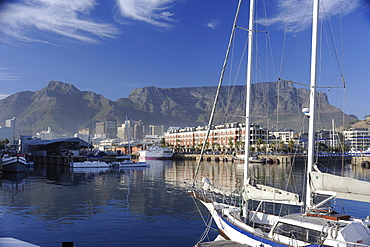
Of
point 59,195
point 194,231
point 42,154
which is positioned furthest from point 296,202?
point 42,154

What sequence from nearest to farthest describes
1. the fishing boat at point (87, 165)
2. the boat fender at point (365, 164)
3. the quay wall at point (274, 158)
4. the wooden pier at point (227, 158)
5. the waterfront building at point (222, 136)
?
the fishing boat at point (87, 165)
the boat fender at point (365, 164)
the quay wall at point (274, 158)
the wooden pier at point (227, 158)
the waterfront building at point (222, 136)

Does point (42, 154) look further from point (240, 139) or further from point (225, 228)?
point (225, 228)

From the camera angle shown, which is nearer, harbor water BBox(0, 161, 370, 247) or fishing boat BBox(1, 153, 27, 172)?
harbor water BBox(0, 161, 370, 247)

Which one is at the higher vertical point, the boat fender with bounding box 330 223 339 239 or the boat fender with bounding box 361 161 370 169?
the boat fender with bounding box 330 223 339 239

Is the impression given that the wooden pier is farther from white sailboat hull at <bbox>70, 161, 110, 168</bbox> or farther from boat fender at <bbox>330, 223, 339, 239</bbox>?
boat fender at <bbox>330, 223, 339, 239</bbox>

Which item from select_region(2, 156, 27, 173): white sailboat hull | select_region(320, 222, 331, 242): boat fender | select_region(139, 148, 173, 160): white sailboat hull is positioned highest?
select_region(320, 222, 331, 242): boat fender

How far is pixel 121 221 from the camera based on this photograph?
24156mm

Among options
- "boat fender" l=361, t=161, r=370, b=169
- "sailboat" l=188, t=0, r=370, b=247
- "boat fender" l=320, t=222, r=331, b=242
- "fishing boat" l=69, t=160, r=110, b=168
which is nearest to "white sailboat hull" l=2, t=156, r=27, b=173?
"fishing boat" l=69, t=160, r=110, b=168

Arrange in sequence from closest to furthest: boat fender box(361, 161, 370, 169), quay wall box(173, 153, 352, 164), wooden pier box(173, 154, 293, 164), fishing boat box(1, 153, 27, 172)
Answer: fishing boat box(1, 153, 27, 172), boat fender box(361, 161, 370, 169), quay wall box(173, 153, 352, 164), wooden pier box(173, 154, 293, 164)

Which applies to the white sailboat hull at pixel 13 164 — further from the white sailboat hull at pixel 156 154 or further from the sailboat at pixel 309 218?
the white sailboat hull at pixel 156 154

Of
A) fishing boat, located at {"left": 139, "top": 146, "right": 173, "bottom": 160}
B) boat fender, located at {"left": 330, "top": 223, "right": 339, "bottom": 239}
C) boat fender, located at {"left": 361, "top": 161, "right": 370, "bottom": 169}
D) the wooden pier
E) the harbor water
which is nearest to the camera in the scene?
boat fender, located at {"left": 330, "top": 223, "right": 339, "bottom": 239}

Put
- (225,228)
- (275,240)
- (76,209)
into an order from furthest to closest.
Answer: (76,209)
(225,228)
(275,240)

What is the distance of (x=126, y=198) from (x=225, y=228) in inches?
758

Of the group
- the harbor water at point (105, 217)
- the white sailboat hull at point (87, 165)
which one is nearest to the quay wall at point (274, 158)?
the white sailboat hull at point (87, 165)
